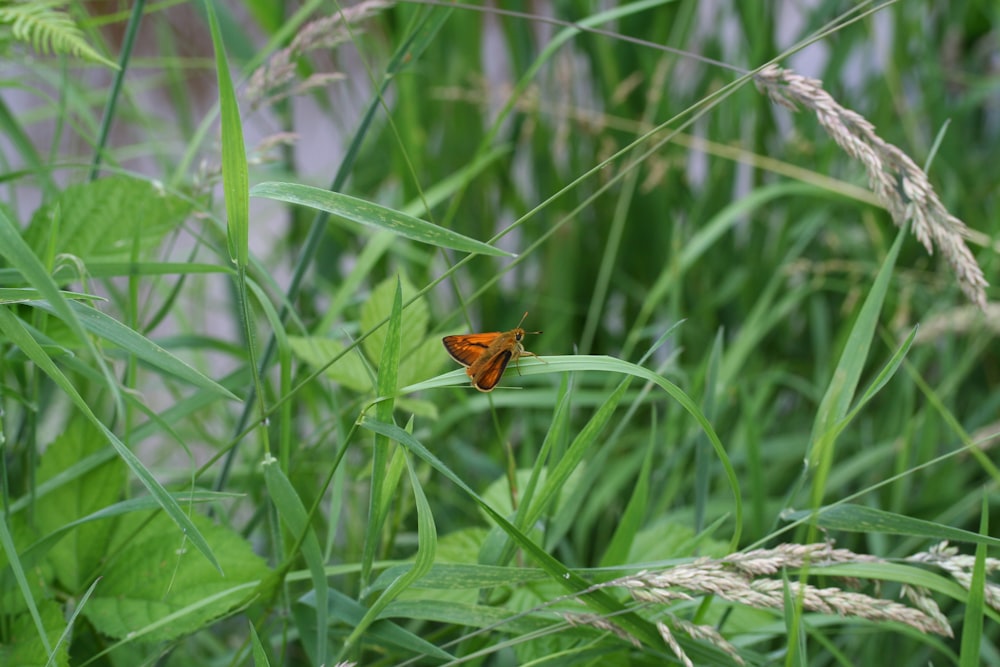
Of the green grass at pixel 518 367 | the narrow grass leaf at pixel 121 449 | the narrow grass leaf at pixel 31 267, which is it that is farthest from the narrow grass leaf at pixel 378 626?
the narrow grass leaf at pixel 31 267

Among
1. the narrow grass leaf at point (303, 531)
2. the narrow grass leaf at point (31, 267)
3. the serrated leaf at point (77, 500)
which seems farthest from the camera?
the serrated leaf at point (77, 500)

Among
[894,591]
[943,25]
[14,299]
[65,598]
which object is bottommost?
[894,591]

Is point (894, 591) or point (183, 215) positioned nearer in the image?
point (183, 215)

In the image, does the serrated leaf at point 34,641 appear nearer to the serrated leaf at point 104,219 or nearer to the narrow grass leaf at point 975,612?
the serrated leaf at point 104,219

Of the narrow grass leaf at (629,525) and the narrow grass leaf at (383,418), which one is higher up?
the narrow grass leaf at (383,418)

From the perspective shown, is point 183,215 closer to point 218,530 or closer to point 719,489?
point 218,530

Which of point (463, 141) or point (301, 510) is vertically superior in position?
point (463, 141)

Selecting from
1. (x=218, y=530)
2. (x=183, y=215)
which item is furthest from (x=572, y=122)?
(x=218, y=530)

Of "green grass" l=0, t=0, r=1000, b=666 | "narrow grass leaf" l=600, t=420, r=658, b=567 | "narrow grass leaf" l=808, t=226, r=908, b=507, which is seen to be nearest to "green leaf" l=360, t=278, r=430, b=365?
"green grass" l=0, t=0, r=1000, b=666

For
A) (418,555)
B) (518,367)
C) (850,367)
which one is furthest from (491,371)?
(850,367)
